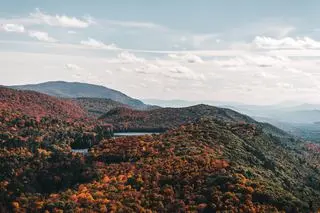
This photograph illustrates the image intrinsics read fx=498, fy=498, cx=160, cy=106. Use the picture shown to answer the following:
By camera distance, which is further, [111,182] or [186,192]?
[111,182]

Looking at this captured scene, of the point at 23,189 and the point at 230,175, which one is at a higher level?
the point at 230,175

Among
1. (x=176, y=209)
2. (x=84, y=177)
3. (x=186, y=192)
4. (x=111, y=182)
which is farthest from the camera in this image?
(x=84, y=177)

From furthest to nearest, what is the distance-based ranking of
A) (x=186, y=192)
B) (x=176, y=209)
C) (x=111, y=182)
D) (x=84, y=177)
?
1. (x=84, y=177)
2. (x=111, y=182)
3. (x=186, y=192)
4. (x=176, y=209)

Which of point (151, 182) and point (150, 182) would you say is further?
point (151, 182)

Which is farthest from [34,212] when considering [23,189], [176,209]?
[176,209]

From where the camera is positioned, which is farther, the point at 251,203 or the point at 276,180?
the point at 276,180

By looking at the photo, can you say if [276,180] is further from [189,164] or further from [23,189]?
[23,189]

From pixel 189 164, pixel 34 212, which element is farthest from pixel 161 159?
pixel 34 212

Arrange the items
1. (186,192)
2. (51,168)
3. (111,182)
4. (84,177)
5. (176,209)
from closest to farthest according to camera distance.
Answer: (176,209), (186,192), (111,182), (84,177), (51,168)

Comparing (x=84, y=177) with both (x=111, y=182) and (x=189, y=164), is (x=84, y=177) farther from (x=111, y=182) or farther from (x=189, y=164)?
(x=189, y=164)
